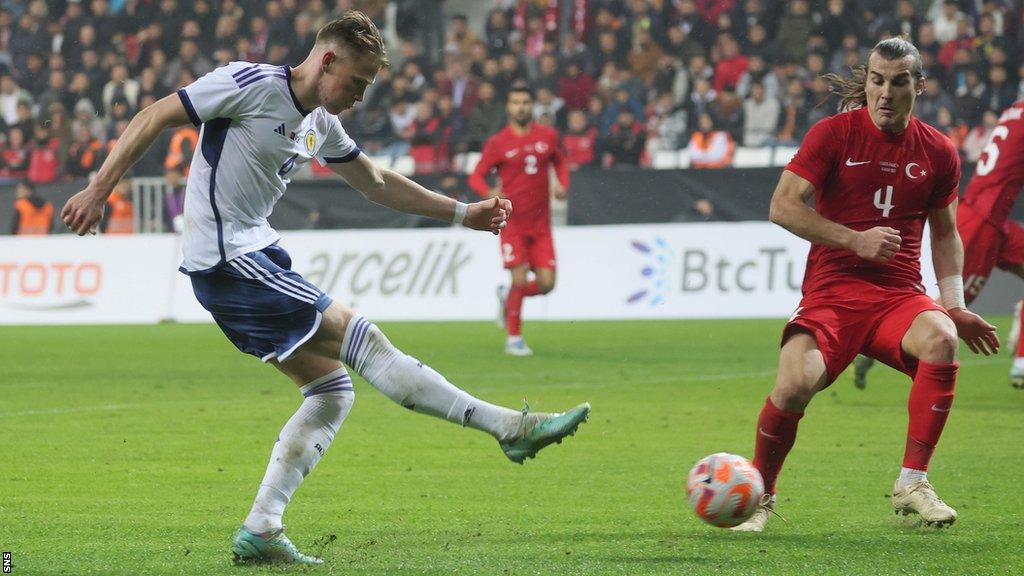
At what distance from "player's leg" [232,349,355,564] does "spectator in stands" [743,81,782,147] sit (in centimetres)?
1672

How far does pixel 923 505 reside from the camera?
5738mm

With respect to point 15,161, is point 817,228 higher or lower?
higher

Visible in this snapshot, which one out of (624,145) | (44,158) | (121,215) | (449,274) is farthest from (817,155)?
(44,158)

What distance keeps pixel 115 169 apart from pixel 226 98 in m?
0.43

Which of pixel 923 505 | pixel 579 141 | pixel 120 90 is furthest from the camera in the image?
pixel 120 90

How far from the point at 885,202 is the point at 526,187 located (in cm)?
932

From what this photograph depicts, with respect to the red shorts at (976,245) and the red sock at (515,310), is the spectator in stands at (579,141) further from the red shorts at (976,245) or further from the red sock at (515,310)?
the red shorts at (976,245)

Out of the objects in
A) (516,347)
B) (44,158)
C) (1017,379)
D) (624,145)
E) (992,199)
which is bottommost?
(44,158)

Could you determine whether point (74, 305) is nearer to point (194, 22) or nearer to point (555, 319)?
point (555, 319)

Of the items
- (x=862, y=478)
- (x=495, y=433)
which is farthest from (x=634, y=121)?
(x=495, y=433)

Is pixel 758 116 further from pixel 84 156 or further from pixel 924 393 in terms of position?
pixel 924 393

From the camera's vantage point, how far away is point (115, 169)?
4.78 m

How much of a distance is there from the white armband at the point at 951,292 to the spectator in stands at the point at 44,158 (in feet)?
65.3

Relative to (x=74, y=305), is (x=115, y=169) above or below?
above
